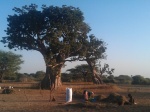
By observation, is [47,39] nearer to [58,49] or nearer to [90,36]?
[58,49]

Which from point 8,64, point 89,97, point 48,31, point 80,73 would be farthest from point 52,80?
point 8,64

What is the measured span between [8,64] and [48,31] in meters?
31.3

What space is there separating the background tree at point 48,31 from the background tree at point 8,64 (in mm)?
28857

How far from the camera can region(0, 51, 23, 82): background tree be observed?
202 ft

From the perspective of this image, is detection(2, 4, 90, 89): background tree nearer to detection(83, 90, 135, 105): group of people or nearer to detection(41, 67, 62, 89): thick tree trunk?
detection(41, 67, 62, 89): thick tree trunk

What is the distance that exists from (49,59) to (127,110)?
1763cm

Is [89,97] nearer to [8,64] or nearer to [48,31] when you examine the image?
[48,31]

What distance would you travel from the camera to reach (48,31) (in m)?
32.8

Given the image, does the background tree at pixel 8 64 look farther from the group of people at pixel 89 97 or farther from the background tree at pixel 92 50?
the group of people at pixel 89 97

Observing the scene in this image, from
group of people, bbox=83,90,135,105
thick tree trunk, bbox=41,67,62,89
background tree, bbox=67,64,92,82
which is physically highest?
background tree, bbox=67,64,92,82

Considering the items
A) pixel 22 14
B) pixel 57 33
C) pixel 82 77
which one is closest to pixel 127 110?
pixel 57 33

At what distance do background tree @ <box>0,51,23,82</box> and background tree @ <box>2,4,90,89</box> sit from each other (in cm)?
2886

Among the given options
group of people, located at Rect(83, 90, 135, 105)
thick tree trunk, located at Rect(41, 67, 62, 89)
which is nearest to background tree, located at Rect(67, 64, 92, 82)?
thick tree trunk, located at Rect(41, 67, 62, 89)

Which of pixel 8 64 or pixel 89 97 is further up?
pixel 8 64
